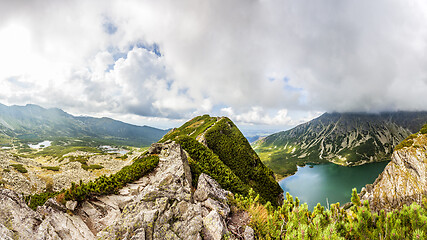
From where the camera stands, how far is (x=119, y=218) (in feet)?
28.5

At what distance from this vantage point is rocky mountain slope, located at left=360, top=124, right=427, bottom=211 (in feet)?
179

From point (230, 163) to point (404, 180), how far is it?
70213 mm

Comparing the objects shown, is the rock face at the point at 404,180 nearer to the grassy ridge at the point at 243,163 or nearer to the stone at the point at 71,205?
the grassy ridge at the point at 243,163

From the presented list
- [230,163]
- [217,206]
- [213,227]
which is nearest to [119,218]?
[213,227]

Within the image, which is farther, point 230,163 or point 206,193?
point 230,163

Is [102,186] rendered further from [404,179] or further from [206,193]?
[404,179]

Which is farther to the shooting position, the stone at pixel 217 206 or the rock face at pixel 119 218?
the stone at pixel 217 206

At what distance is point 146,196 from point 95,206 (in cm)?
370

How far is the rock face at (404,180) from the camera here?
5466 cm

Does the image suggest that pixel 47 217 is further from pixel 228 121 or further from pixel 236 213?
pixel 228 121

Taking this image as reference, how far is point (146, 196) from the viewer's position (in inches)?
386

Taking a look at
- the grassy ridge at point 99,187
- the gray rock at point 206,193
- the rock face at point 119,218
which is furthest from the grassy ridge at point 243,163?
the rock face at point 119,218

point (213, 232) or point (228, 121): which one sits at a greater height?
point (228, 121)

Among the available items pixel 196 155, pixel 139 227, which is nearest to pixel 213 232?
pixel 139 227
